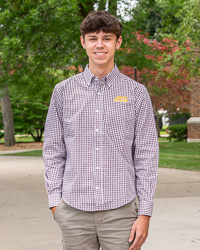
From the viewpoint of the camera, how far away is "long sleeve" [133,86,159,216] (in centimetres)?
264

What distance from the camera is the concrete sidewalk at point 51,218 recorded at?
18.2 feet

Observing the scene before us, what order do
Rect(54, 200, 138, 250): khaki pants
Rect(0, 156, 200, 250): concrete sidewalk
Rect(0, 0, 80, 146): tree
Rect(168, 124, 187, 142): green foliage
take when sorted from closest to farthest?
Rect(54, 200, 138, 250): khaki pants
Rect(0, 156, 200, 250): concrete sidewalk
Rect(0, 0, 80, 146): tree
Rect(168, 124, 187, 142): green foliage

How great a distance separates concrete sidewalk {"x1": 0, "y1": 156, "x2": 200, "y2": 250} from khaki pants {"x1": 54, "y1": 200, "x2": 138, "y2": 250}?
2.83 meters

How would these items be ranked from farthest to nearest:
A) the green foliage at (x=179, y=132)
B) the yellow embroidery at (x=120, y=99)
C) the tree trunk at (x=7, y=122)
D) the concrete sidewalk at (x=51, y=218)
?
the green foliage at (x=179, y=132) < the tree trunk at (x=7, y=122) < the concrete sidewalk at (x=51, y=218) < the yellow embroidery at (x=120, y=99)

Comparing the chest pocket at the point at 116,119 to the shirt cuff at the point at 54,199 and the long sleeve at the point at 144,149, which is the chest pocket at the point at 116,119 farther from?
the shirt cuff at the point at 54,199

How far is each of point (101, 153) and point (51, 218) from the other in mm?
4485

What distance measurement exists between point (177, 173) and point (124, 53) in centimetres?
735

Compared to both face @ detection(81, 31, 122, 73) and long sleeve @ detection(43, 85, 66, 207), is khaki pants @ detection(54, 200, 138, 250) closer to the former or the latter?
long sleeve @ detection(43, 85, 66, 207)

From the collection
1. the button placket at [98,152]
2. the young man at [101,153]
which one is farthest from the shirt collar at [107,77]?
the button placket at [98,152]

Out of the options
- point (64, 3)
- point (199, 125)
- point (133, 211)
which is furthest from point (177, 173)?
point (199, 125)

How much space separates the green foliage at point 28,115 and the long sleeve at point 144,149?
974 inches

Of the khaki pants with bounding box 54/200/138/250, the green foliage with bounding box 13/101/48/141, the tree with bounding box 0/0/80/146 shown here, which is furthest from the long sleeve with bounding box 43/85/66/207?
the green foliage with bounding box 13/101/48/141

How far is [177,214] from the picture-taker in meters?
7.00

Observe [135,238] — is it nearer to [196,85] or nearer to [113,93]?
[113,93]
